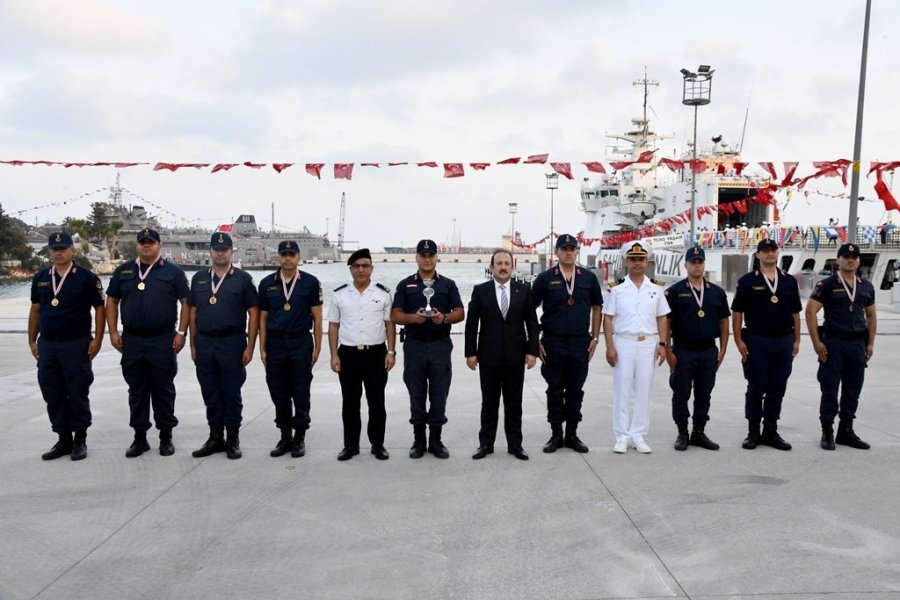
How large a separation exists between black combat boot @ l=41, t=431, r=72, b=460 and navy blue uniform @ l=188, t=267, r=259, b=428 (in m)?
1.09

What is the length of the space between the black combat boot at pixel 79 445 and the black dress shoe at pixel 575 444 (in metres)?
3.73

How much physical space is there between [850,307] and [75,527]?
562 cm

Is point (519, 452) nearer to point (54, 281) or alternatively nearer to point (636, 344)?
point (636, 344)

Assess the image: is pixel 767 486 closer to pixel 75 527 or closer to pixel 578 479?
pixel 578 479

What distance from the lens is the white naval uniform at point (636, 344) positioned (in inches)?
207

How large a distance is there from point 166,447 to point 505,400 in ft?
8.70

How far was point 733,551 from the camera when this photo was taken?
11.1 ft

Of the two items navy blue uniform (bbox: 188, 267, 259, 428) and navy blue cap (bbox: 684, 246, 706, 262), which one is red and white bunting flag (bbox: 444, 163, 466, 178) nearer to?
navy blue cap (bbox: 684, 246, 706, 262)

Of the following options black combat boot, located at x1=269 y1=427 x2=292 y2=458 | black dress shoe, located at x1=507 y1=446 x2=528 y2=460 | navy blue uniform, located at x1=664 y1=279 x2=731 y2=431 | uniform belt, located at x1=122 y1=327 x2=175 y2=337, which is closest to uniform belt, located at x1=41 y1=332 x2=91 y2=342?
uniform belt, located at x1=122 y1=327 x2=175 y2=337

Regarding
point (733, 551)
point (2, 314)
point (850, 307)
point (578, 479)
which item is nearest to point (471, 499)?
point (578, 479)

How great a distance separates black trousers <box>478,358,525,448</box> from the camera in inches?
201

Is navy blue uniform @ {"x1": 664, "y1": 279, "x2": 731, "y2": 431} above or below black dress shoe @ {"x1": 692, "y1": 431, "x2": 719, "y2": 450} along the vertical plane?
above

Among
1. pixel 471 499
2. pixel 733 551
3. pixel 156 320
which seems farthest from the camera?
pixel 156 320

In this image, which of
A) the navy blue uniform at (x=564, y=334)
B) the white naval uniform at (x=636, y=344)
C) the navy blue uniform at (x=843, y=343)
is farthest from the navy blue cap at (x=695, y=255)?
the navy blue uniform at (x=843, y=343)
